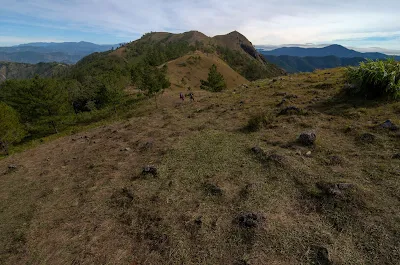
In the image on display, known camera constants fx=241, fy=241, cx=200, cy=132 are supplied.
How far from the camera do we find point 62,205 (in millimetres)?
12125

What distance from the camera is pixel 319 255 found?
282 inches

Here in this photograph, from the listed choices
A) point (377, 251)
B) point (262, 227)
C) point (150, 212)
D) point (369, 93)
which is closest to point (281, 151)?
point (262, 227)

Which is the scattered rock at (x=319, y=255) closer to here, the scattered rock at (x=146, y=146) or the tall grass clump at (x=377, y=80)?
the scattered rock at (x=146, y=146)

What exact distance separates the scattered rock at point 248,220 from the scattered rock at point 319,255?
1.87 metres

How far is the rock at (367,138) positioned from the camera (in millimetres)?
12689

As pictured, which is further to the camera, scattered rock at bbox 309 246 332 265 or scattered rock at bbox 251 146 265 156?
scattered rock at bbox 251 146 265 156

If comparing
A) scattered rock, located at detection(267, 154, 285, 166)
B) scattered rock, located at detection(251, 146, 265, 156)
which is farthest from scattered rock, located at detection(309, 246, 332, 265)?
scattered rock, located at detection(251, 146, 265, 156)

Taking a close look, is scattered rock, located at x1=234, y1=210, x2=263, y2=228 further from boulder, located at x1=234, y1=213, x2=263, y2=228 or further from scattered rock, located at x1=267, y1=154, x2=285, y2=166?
scattered rock, located at x1=267, y1=154, x2=285, y2=166

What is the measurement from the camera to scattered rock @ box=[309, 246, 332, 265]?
695cm

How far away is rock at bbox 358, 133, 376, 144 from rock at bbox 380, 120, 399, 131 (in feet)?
4.06

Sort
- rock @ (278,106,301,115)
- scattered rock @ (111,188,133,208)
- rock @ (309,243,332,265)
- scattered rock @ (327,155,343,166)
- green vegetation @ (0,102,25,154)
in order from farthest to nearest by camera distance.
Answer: green vegetation @ (0,102,25,154) < rock @ (278,106,301,115) < scattered rock @ (327,155,343,166) < scattered rock @ (111,188,133,208) < rock @ (309,243,332,265)

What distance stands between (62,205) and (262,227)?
9847 millimetres

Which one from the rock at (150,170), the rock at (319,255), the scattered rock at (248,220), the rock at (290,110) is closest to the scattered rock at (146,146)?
the rock at (150,170)

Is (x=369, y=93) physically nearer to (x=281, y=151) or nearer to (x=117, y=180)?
(x=281, y=151)
